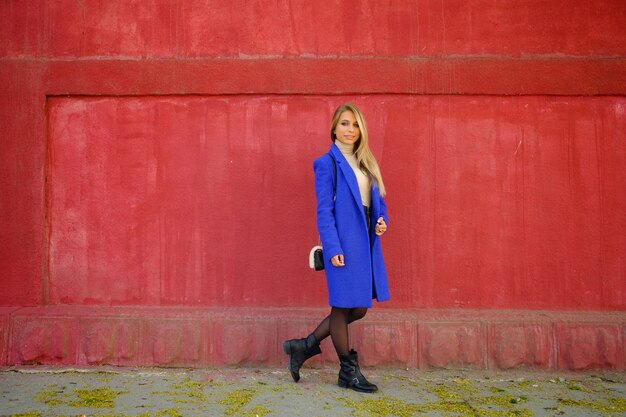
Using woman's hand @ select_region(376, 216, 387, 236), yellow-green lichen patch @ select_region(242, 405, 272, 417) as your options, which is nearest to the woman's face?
woman's hand @ select_region(376, 216, 387, 236)

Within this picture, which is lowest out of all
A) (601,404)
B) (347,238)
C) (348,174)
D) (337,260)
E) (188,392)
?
(601,404)

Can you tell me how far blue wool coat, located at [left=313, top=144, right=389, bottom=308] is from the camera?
3.75 metres

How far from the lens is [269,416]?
11.4 ft

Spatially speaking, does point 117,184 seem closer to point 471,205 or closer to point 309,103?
point 309,103

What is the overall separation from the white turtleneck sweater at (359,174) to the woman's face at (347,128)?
0.14 ft

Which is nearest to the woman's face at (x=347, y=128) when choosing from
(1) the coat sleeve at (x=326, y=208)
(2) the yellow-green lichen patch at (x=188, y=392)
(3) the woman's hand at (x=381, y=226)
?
(1) the coat sleeve at (x=326, y=208)

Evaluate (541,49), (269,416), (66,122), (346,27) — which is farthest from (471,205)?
(66,122)

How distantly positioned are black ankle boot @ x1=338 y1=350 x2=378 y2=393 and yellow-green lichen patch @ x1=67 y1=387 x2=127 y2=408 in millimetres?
1552

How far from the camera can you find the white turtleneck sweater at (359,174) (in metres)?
3.96

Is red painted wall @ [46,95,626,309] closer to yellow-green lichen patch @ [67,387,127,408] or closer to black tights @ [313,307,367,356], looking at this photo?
black tights @ [313,307,367,356]

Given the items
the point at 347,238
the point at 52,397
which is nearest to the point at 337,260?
the point at 347,238

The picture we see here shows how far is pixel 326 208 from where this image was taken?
12.5 feet

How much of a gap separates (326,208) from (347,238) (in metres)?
0.25

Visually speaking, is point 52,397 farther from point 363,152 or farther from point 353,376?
point 363,152
